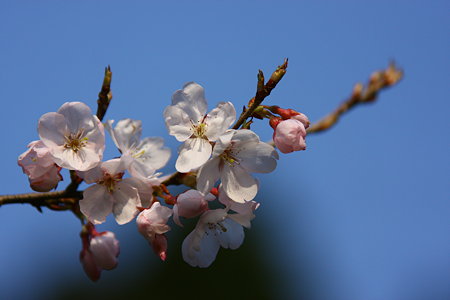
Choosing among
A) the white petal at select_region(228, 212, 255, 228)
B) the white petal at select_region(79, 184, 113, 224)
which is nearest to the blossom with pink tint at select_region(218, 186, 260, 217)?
the white petal at select_region(228, 212, 255, 228)

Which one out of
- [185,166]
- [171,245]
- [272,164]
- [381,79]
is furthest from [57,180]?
[171,245]

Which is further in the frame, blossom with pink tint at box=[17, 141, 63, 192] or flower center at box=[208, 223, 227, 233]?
flower center at box=[208, 223, 227, 233]

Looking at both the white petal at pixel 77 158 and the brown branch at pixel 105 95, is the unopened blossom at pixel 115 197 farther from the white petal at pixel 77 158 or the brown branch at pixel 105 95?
the brown branch at pixel 105 95

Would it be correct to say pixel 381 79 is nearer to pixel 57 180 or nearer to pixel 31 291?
pixel 57 180

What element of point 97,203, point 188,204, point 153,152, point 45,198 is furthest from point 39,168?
point 153,152

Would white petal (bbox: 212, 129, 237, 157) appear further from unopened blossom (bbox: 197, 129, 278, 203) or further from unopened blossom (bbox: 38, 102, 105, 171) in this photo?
unopened blossom (bbox: 38, 102, 105, 171)

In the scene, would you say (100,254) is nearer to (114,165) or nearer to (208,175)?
(114,165)
